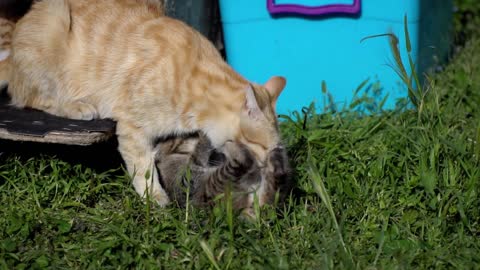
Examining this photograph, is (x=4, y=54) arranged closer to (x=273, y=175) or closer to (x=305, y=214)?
(x=273, y=175)

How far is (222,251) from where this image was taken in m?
2.98

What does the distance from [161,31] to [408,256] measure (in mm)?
1664

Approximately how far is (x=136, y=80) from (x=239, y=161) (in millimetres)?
731

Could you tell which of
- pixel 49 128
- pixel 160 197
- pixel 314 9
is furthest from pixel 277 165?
pixel 314 9

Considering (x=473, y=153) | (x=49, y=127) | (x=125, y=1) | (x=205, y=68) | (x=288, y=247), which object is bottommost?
(x=288, y=247)

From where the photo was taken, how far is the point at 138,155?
3574mm

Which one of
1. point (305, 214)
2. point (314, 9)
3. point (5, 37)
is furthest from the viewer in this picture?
point (314, 9)

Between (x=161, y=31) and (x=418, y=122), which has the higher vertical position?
(x=161, y=31)

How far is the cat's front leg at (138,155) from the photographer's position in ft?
11.7

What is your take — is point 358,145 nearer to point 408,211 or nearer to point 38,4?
point 408,211

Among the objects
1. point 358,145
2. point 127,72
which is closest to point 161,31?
point 127,72

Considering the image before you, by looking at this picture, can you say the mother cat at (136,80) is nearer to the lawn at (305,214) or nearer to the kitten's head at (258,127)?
the kitten's head at (258,127)

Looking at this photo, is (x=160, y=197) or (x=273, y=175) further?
(x=160, y=197)

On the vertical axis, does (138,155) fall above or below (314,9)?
below
